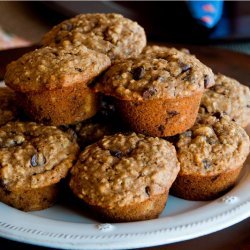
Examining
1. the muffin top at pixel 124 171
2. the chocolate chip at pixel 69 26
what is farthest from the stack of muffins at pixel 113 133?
the chocolate chip at pixel 69 26

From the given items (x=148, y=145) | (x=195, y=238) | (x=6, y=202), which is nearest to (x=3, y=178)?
(x=6, y=202)

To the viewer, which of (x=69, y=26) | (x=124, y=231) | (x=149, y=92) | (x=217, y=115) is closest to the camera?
(x=124, y=231)

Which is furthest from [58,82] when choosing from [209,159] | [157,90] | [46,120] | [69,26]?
[209,159]

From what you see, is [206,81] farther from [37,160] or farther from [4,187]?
[4,187]

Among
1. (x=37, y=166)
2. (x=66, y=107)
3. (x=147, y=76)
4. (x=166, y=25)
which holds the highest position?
(x=147, y=76)

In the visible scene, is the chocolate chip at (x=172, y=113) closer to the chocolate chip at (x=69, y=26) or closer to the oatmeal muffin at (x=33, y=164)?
the oatmeal muffin at (x=33, y=164)

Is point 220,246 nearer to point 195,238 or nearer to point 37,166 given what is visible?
point 195,238
